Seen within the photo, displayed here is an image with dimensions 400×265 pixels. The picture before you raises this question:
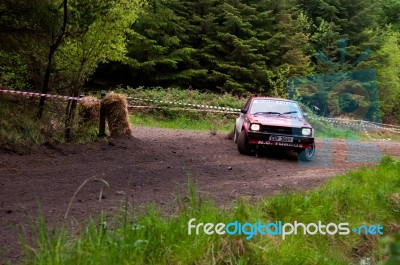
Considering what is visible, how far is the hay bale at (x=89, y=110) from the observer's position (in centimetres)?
1123

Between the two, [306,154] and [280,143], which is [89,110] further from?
[306,154]

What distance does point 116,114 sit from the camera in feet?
36.6

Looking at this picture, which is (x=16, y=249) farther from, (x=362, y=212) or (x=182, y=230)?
(x=362, y=212)

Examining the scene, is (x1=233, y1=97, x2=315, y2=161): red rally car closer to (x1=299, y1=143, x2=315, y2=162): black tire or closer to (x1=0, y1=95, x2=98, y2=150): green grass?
(x1=299, y1=143, x2=315, y2=162): black tire

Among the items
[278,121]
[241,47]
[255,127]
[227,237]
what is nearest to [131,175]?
[227,237]

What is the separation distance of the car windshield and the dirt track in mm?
1105

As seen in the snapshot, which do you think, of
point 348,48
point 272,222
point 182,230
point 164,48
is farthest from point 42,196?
point 348,48

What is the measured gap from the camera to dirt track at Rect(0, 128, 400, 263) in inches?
196

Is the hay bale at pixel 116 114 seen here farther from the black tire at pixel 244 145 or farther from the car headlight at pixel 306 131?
the car headlight at pixel 306 131

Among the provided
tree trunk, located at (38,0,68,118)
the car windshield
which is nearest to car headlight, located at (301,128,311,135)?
the car windshield

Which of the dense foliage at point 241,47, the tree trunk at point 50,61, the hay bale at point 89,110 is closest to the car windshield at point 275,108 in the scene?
the hay bale at point 89,110

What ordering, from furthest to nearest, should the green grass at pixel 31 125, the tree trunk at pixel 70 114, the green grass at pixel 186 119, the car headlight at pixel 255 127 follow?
the green grass at pixel 186 119 < the car headlight at pixel 255 127 < the tree trunk at pixel 70 114 < the green grass at pixel 31 125

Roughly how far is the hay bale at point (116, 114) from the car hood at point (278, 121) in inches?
126

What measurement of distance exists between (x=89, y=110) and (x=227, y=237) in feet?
25.7
